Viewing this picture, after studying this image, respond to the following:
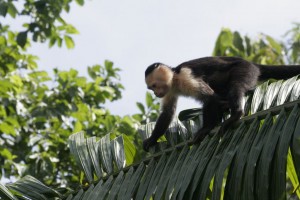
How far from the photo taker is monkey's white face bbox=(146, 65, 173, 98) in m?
5.10

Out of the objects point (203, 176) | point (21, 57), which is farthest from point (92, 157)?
point (21, 57)

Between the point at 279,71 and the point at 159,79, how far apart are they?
3.37ft

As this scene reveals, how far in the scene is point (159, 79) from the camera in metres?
5.10

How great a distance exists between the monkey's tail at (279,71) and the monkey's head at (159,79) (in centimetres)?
78

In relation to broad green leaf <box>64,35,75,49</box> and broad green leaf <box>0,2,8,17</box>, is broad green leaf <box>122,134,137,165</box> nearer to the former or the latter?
broad green leaf <box>0,2,8,17</box>

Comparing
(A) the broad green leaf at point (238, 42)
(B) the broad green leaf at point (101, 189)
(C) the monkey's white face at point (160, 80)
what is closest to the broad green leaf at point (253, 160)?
(B) the broad green leaf at point (101, 189)

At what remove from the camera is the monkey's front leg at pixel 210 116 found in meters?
3.40

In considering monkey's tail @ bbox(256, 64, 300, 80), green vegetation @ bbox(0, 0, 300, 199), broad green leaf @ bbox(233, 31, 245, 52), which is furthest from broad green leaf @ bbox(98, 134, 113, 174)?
broad green leaf @ bbox(233, 31, 245, 52)

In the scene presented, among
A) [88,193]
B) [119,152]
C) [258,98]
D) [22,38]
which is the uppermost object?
[22,38]

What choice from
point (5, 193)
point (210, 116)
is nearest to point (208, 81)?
point (210, 116)

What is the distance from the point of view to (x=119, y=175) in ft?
11.2

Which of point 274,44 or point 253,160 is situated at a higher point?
point 253,160

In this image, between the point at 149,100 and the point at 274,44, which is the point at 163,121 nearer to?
the point at 149,100

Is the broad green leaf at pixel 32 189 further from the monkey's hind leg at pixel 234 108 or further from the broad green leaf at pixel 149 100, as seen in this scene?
the broad green leaf at pixel 149 100
